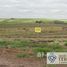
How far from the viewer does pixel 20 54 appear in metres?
19.3

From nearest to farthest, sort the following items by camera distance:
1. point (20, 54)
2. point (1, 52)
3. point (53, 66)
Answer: point (53, 66) < point (20, 54) < point (1, 52)

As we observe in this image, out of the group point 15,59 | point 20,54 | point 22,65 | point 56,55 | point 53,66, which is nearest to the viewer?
point 56,55

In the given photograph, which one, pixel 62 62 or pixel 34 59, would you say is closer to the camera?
pixel 62 62

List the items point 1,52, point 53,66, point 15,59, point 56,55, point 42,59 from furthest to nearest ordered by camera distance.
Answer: point 1,52
point 15,59
point 42,59
point 53,66
point 56,55

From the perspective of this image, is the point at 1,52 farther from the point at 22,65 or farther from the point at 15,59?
the point at 22,65

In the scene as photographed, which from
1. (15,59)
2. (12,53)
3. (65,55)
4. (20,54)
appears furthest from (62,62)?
(12,53)

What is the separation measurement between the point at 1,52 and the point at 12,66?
17.9ft

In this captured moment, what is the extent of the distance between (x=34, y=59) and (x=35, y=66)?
228 cm

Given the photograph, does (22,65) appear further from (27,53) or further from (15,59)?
(27,53)

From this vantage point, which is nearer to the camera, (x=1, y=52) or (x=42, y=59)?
(x=42, y=59)

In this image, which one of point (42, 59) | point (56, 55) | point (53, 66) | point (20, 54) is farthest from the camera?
point (20, 54)

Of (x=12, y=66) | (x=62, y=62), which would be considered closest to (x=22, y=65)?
(x=12, y=66)

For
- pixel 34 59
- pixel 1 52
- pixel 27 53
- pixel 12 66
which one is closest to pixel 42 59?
pixel 34 59

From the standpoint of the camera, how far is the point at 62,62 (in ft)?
42.1
